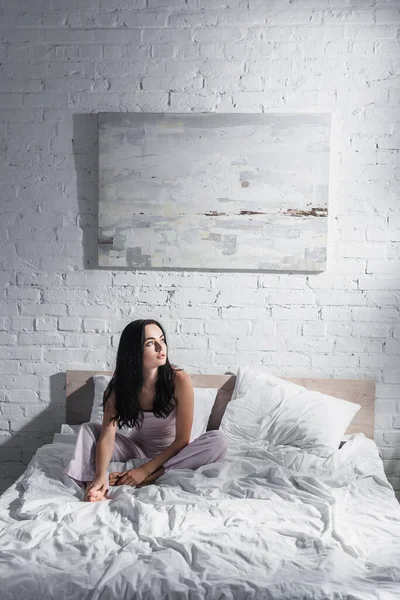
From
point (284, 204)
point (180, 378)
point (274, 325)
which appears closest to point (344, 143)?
point (284, 204)

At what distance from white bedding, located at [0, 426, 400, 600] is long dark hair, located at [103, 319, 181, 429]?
23 centimetres

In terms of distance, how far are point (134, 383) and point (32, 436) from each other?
0.97 m

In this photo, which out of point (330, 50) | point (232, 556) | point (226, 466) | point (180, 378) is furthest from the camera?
point (330, 50)

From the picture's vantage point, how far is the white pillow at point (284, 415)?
284 centimetres

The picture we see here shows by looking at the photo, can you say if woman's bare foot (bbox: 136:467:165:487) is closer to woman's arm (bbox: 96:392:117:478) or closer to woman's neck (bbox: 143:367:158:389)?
woman's arm (bbox: 96:392:117:478)

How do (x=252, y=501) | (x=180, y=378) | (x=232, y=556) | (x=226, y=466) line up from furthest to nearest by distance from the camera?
(x=180, y=378) → (x=226, y=466) → (x=252, y=501) → (x=232, y=556)

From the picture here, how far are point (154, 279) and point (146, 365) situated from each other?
0.68 meters

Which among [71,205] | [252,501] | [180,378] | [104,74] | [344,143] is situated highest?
[104,74]

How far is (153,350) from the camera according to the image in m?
2.64

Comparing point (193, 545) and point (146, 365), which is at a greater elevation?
point (146, 365)

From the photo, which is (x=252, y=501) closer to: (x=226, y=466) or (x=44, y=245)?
(x=226, y=466)

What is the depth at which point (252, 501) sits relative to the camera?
7.17 feet

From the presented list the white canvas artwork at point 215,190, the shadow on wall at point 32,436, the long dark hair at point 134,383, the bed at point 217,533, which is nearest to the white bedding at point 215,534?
the bed at point 217,533

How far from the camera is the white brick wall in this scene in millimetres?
3076
